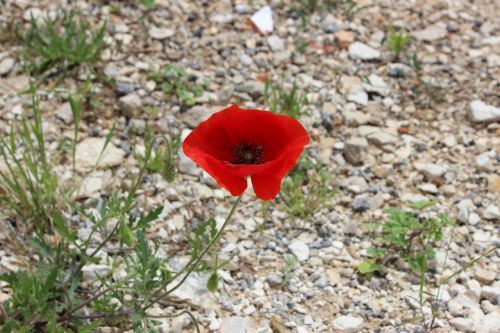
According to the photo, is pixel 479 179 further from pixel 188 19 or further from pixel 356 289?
pixel 188 19

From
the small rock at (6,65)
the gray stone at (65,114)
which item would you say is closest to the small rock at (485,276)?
the gray stone at (65,114)

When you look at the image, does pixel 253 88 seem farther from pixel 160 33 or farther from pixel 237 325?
pixel 237 325

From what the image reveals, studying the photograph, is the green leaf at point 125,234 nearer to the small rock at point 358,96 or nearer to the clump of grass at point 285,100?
the clump of grass at point 285,100

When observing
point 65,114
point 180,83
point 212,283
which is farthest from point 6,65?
point 212,283

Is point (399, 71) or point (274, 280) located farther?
point (399, 71)

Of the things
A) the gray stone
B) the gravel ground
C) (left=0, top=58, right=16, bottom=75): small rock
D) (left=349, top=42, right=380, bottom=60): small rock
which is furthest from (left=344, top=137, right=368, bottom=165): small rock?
(left=0, top=58, right=16, bottom=75): small rock
